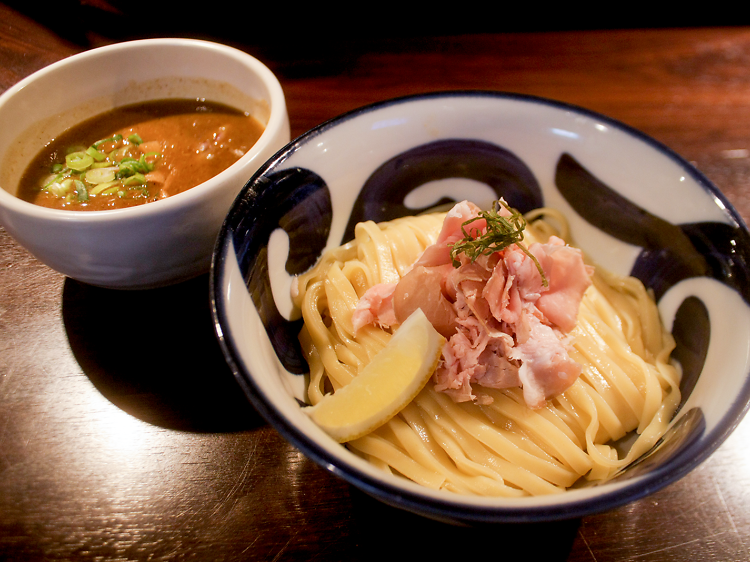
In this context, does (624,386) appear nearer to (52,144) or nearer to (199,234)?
(199,234)

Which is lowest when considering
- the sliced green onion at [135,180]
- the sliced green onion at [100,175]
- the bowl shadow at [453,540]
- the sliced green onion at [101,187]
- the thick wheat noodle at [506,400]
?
the bowl shadow at [453,540]

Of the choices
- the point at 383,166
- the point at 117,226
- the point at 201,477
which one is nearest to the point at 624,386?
the point at 383,166

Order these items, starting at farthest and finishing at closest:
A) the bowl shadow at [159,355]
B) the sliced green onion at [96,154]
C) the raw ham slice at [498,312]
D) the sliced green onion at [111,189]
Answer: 1. the sliced green onion at [96,154]
2. the sliced green onion at [111,189]
3. the bowl shadow at [159,355]
4. the raw ham slice at [498,312]

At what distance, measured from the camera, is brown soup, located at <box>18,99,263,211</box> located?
2.03m

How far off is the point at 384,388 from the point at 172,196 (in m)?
1.10

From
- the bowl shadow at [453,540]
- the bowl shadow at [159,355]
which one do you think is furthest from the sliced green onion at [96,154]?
the bowl shadow at [453,540]

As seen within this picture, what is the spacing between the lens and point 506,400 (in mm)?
1680

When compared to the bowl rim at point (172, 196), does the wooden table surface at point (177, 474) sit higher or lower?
lower

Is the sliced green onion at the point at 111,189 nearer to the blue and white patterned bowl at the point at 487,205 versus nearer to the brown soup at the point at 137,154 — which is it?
the brown soup at the point at 137,154

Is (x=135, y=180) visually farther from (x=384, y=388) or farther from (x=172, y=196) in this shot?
(x=384, y=388)

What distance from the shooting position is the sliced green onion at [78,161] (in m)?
2.11

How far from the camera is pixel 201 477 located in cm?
163

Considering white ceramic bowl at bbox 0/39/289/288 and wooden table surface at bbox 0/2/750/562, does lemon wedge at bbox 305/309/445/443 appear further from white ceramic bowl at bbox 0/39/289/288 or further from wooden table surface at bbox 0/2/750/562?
white ceramic bowl at bbox 0/39/289/288

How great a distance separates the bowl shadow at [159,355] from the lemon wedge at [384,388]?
44 cm
